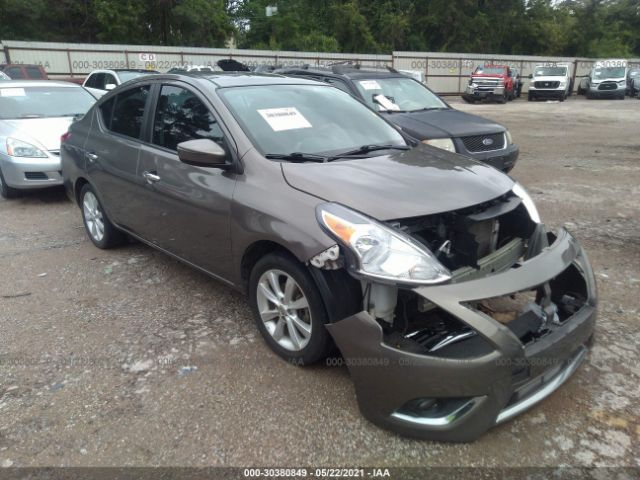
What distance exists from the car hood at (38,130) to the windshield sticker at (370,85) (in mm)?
4339

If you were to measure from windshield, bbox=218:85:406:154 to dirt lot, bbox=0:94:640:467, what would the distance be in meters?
1.31

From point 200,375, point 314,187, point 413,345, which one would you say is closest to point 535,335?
point 413,345

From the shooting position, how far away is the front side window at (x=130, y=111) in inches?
164

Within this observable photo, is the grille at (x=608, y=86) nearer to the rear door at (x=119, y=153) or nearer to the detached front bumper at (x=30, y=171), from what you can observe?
the detached front bumper at (x=30, y=171)

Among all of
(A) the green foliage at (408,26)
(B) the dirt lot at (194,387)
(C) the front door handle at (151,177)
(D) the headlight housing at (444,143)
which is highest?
(A) the green foliage at (408,26)

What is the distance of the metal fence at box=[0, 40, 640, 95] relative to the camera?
75.8 feet

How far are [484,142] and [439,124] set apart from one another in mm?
657

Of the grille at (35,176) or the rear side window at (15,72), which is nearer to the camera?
the grille at (35,176)

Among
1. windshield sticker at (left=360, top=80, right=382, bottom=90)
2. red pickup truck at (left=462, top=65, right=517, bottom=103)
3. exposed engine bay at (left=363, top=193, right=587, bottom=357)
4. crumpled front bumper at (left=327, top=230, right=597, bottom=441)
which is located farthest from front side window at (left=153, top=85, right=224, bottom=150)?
red pickup truck at (left=462, top=65, right=517, bottom=103)

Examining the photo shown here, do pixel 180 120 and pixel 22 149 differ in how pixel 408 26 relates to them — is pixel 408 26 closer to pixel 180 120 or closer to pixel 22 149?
pixel 22 149

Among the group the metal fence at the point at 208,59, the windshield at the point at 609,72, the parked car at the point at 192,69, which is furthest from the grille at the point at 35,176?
the windshield at the point at 609,72

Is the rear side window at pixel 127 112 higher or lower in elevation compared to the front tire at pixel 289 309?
higher

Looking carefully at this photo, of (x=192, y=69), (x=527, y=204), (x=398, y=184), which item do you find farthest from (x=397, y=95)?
(x=192, y=69)

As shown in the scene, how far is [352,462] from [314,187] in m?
1.42
